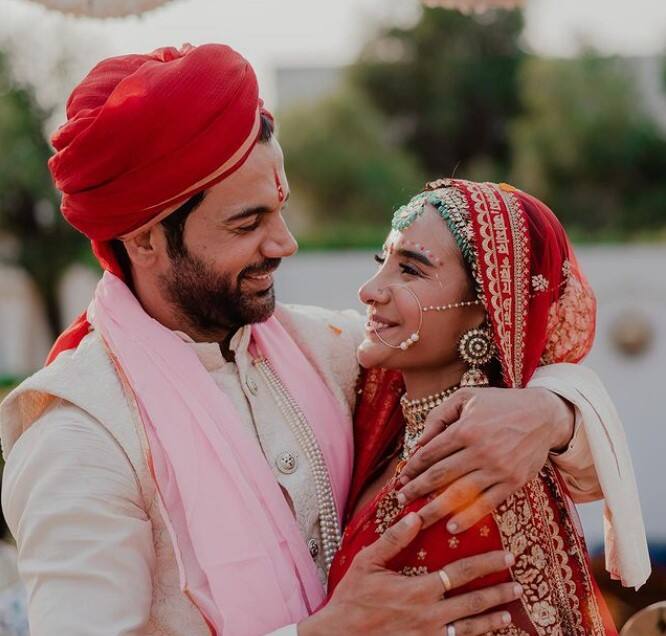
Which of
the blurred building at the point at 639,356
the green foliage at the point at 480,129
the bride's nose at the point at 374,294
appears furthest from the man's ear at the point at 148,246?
the green foliage at the point at 480,129

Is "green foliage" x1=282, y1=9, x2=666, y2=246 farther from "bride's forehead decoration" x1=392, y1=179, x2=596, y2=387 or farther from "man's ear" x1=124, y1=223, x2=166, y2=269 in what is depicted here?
"man's ear" x1=124, y1=223, x2=166, y2=269

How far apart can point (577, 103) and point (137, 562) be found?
27.9m

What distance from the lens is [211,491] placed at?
249 centimetres

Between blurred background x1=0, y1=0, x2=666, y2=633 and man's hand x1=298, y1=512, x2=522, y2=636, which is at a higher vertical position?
man's hand x1=298, y1=512, x2=522, y2=636

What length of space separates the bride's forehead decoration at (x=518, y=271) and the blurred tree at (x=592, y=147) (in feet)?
82.8

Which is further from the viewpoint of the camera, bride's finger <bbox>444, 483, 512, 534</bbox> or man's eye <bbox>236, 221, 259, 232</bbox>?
man's eye <bbox>236, 221, 259, 232</bbox>

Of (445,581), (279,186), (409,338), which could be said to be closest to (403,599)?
(445,581)

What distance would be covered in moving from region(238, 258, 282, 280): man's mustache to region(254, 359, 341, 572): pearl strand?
0.91 ft

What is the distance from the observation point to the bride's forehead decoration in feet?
8.64

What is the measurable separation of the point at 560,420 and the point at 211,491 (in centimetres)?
86

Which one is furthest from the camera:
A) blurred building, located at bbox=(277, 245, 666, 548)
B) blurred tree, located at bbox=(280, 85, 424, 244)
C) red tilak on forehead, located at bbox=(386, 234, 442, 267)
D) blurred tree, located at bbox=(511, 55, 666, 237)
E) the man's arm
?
blurred tree, located at bbox=(280, 85, 424, 244)

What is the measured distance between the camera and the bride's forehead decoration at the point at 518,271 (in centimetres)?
263

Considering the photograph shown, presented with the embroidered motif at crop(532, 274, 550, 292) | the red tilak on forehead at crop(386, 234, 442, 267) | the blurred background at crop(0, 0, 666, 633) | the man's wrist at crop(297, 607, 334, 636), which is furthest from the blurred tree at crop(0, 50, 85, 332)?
the man's wrist at crop(297, 607, 334, 636)

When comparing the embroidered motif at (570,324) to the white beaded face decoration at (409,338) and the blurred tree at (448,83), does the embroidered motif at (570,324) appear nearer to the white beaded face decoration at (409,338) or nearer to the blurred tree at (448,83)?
the white beaded face decoration at (409,338)
